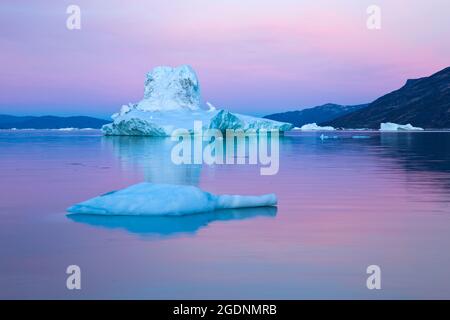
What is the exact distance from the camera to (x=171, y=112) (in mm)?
68250

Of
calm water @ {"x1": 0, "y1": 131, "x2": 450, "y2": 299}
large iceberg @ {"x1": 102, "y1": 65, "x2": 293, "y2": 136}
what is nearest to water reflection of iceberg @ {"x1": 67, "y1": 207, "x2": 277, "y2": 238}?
calm water @ {"x1": 0, "y1": 131, "x2": 450, "y2": 299}

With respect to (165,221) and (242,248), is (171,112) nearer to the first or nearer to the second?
(165,221)

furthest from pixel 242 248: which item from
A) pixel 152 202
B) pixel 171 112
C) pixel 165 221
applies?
pixel 171 112

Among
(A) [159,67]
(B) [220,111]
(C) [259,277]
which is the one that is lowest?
(C) [259,277]

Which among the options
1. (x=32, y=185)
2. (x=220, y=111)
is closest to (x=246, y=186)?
(x=32, y=185)

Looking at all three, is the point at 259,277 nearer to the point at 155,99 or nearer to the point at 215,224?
the point at 215,224

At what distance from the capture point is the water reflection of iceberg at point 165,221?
9414 millimetres

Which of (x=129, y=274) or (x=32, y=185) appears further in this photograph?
(x=32, y=185)

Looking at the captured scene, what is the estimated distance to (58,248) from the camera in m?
8.35

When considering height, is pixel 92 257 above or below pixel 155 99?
below

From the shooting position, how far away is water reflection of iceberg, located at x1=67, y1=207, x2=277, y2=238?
9.41 metres

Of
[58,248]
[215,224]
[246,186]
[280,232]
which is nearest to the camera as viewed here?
[58,248]

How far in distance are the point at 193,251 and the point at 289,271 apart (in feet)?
4.94

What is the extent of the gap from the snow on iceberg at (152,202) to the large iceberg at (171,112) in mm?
50926
